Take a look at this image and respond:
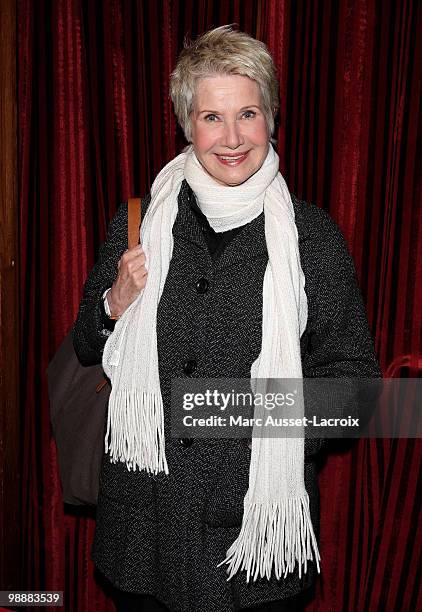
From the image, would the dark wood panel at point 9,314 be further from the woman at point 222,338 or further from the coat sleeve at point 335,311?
the coat sleeve at point 335,311

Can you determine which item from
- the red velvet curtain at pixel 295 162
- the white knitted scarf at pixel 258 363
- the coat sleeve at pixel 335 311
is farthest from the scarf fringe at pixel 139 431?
the red velvet curtain at pixel 295 162

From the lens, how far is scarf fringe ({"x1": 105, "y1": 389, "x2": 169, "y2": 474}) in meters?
1.76

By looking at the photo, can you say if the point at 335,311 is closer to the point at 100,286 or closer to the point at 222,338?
the point at 222,338

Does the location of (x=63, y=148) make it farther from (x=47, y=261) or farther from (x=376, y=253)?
(x=376, y=253)

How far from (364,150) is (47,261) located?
3.25 feet

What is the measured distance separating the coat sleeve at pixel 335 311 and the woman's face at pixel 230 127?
0.76ft

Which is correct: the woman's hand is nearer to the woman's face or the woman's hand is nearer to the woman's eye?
the woman's face

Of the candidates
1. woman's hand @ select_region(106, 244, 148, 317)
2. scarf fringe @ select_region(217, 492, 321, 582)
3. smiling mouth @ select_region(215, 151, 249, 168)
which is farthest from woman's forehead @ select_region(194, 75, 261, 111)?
scarf fringe @ select_region(217, 492, 321, 582)

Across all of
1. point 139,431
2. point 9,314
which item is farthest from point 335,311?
point 9,314

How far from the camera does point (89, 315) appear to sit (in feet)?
6.15

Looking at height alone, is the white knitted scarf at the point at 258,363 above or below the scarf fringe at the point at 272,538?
above

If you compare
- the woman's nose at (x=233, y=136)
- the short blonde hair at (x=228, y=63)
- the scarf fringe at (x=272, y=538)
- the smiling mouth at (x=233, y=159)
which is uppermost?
the short blonde hair at (x=228, y=63)

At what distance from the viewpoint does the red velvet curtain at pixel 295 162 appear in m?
2.00

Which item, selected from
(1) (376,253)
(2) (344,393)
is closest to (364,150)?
(1) (376,253)
